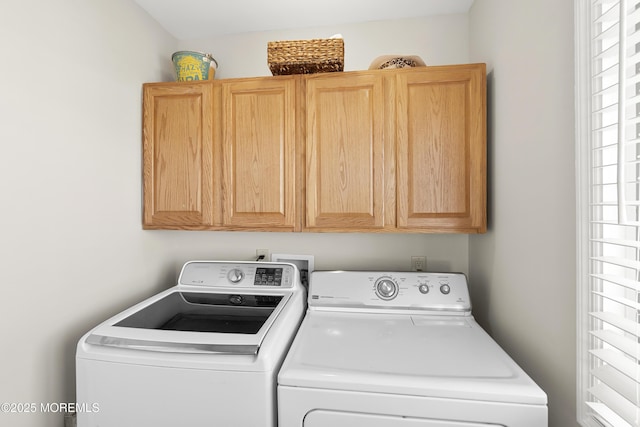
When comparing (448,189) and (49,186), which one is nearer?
(49,186)

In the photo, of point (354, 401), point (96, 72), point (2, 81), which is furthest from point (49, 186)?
point (354, 401)

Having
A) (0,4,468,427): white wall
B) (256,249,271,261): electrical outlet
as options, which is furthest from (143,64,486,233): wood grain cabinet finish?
(256,249,271,261): electrical outlet

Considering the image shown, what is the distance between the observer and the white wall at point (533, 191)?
91cm

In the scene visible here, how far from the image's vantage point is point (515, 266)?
1.23 meters

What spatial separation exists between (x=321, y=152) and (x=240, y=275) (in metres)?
0.81

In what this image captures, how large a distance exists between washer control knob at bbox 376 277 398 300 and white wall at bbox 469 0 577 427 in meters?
0.48

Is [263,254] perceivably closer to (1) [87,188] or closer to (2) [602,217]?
(1) [87,188]

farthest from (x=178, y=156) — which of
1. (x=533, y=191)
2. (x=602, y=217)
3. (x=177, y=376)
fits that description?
(x=602, y=217)

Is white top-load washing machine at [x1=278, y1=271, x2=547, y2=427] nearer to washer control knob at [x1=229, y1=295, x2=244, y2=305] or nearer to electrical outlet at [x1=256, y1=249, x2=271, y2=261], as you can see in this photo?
washer control knob at [x1=229, y1=295, x2=244, y2=305]

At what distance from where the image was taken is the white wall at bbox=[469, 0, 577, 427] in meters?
0.91

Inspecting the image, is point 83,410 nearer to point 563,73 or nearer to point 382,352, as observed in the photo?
point 382,352

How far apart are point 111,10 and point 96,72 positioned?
357mm

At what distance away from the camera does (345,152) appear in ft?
4.94

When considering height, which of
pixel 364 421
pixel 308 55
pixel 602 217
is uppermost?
pixel 308 55
